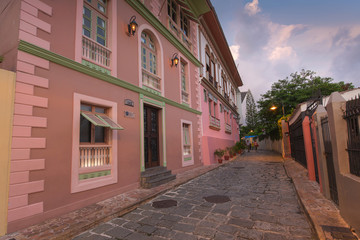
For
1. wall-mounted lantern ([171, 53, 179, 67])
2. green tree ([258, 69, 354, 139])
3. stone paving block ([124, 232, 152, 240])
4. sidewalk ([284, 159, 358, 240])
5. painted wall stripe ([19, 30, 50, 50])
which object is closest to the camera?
sidewalk ([284, 159, 358, 240])

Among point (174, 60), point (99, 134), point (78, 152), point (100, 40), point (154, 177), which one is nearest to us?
point (78, 152)

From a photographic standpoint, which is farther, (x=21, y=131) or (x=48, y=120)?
(x=48, y=120)

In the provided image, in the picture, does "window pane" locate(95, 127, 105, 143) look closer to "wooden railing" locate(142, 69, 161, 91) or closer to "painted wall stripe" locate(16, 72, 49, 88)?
"painted wall stripe" locate(16, 72, 49, 88)

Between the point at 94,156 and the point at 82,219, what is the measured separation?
178cm

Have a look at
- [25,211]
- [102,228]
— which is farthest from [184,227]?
[25,211]

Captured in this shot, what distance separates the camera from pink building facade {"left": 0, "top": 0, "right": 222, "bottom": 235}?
382cm

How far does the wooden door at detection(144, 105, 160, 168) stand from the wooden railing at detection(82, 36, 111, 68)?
250 cm

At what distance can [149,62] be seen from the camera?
8320mm

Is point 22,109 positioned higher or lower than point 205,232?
higher

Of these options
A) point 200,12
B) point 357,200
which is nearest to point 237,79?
point 200,12

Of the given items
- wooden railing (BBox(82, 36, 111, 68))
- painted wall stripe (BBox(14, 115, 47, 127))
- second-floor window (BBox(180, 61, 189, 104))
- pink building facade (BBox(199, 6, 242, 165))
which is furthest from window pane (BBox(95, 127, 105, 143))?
pink building facade (BBox(199, 6, 242, 165))

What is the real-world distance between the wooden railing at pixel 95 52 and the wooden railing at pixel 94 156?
251cm

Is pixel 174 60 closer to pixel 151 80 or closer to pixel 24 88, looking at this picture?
pixel 151 80

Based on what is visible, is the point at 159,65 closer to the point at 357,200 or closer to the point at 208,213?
the point at 208,213
